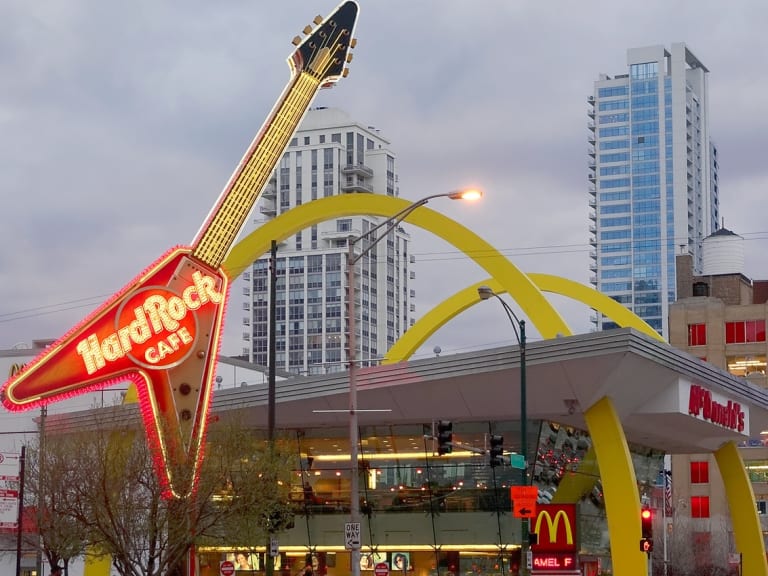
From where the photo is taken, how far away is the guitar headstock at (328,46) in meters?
50.8

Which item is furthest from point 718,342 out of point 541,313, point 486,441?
point 541,313

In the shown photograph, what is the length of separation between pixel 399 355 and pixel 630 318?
11045 millimetres

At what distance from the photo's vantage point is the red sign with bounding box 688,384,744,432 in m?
50.7

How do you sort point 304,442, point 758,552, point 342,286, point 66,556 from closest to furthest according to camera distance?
point 66,556 < point 304,442 < point 758,552 < point 342,286

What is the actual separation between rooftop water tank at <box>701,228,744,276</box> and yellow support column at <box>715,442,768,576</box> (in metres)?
67.7

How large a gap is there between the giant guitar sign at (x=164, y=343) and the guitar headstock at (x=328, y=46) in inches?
201

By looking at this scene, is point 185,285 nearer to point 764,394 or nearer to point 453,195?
point 453,195

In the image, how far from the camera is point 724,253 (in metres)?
130

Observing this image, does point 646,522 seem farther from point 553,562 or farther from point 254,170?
point 254,170

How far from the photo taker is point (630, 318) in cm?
6319

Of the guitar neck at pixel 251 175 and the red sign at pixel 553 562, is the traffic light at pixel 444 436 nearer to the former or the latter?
the red sign at pixel 553 562

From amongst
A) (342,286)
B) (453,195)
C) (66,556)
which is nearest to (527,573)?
(66,556)

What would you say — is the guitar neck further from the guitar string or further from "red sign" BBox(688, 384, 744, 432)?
"red sign" BBox(688, 384, 744, 432)

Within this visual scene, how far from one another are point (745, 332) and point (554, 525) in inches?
3075
